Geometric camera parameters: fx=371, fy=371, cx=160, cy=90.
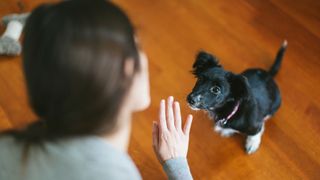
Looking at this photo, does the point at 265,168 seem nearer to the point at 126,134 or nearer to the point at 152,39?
the point at 152,39

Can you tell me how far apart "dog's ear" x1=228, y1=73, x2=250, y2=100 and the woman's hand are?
30cm

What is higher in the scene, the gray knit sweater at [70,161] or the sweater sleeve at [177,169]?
the gray knit sweater at [70,161]

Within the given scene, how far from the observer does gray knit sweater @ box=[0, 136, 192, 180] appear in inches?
24.9

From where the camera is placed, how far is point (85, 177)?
0.64 metres

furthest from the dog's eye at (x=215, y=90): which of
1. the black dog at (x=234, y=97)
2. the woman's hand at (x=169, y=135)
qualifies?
the woman's hand at (x=169, y=135)

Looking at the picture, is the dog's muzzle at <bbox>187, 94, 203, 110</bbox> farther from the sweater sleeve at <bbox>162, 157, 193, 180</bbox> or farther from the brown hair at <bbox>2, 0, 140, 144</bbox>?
the brown hair at <bbox>2, 0, 140, 144</bbox>

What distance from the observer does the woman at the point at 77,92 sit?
21.7 inches

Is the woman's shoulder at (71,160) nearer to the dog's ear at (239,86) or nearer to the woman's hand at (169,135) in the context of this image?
the woman's hand at (169,135)

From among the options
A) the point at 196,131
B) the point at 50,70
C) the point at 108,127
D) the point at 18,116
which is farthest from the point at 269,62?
the point at 50,70

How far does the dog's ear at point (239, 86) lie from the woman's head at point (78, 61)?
0.70m

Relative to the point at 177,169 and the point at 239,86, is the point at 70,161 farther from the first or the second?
the point at 239,86

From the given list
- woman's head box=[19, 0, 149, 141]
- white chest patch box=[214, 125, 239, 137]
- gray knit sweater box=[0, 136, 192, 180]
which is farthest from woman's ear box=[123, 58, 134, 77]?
white chest patch box=[214, 125, 239, 137]

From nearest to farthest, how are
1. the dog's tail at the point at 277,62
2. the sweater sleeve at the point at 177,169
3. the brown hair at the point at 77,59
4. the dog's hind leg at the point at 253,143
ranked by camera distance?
the brown hair at the point at 77,59, the sweater sleeve at the point at 177,169, the dog's hind leg at the point at 253,143, the dog's tail at the point at 277,62

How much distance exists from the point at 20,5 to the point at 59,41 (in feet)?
5.42
